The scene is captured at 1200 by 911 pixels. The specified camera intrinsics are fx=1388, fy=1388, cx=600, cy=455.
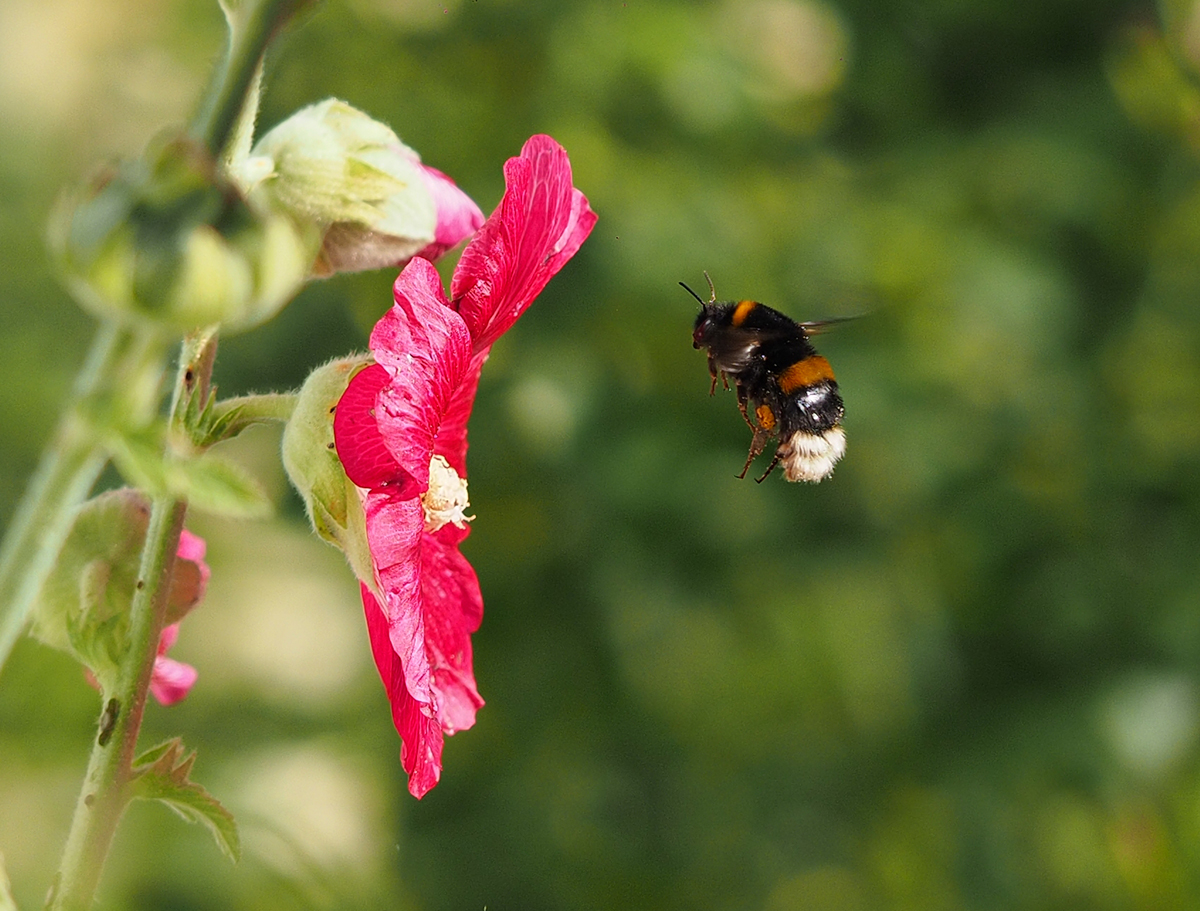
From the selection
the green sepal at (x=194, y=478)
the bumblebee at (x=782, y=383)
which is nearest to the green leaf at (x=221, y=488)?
the green sepal at (x=194, y=478)

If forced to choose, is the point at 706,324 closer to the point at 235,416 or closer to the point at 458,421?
the point at 458,421

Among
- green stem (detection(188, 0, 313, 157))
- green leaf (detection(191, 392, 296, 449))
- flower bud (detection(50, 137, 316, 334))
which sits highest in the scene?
green stem (detection(188, 0, 313, 157))

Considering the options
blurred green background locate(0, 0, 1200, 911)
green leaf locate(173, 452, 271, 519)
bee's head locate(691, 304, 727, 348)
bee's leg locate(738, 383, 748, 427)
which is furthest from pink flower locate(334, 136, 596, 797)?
blurred green background locate(0, 0, 1200, 911)

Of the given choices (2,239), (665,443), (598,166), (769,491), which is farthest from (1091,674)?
(2,239)

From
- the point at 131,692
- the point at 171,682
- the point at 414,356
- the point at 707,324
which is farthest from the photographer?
the point at 707,324

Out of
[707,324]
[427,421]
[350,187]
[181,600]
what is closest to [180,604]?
[181,600]

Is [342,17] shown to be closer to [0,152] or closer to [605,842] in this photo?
[0,152]

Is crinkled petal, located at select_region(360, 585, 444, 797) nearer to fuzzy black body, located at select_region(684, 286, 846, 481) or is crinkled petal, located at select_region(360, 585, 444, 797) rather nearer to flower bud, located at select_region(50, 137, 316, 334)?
flower bud, located at select_region(50, 137, 316, 334)
